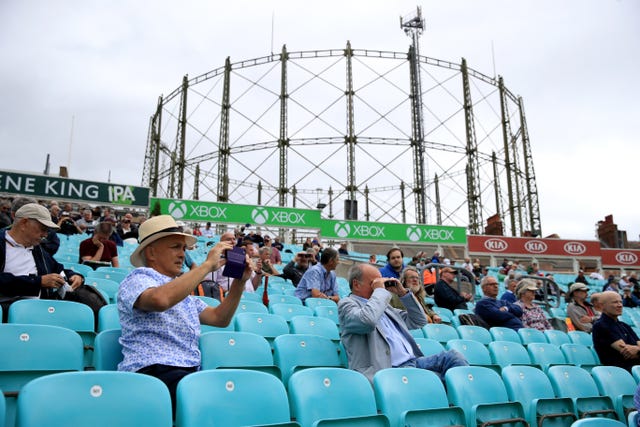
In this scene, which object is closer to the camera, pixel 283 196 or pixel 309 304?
pixel 309 304

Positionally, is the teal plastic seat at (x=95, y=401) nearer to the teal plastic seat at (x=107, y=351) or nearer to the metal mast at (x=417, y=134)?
the teal plastic seat at (x=107, y=351)

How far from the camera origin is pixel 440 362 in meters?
3.04

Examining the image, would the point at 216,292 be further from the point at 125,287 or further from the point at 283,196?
the point at 283,196

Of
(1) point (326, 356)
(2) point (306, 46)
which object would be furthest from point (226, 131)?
(1) point (326, 356)

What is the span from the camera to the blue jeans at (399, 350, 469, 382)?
9.80 ft

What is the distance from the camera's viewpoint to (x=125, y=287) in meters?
2.11

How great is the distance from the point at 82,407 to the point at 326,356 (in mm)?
1724

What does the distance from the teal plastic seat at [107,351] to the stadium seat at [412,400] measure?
1.24 metres

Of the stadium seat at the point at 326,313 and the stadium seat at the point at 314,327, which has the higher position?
the stadium seat at the point at 326,313

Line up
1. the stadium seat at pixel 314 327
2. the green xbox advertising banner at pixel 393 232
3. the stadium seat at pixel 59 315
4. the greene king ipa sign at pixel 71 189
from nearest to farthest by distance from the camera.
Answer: the stadium seat at pixel 59 315 → the stadium seat at pixel 314 327 → the greene king ipa sign at pixel 71 189 → the green xbox advertising banner at pixel 393 232

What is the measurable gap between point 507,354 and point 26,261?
11.6 ft

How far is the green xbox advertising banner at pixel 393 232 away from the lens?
15.5m

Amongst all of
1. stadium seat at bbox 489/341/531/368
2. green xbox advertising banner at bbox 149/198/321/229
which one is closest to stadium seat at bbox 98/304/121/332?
stadium seat at bbox 489/341/531/368

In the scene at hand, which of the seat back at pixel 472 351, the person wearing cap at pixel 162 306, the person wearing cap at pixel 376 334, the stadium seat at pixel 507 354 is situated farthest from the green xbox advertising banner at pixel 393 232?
the person wearing cap at pixel 162 306
